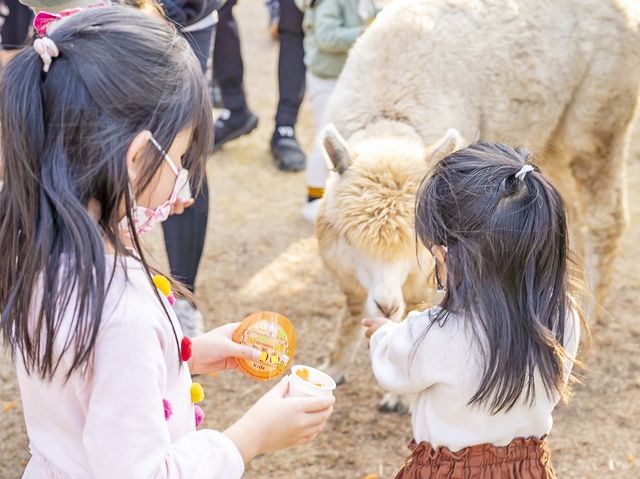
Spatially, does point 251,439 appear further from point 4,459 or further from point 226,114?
point 226,114

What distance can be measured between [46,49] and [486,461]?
1.41 m

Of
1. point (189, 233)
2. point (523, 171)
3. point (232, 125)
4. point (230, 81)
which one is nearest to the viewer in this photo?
point (523, 171)

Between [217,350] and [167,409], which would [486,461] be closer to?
[217,350]

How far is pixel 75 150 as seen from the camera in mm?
1430

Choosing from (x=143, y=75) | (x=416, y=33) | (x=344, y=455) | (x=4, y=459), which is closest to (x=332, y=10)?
(x=416, y=33)

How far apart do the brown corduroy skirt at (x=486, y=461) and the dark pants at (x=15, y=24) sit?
3330 millimetres

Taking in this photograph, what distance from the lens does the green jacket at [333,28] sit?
4824 millimetres

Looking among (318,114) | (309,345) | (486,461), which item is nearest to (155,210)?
(486,461)

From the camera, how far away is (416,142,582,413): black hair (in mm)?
1893

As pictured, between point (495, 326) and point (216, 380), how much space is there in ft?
6.71

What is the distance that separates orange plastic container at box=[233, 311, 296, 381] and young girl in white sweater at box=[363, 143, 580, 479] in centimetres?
26

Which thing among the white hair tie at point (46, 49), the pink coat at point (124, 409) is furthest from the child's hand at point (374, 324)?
the white hair tie at point (46, 49)

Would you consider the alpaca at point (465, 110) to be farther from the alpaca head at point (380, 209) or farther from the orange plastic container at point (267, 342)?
the orange plastic container at point (267, 342)

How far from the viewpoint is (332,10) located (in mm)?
4879
